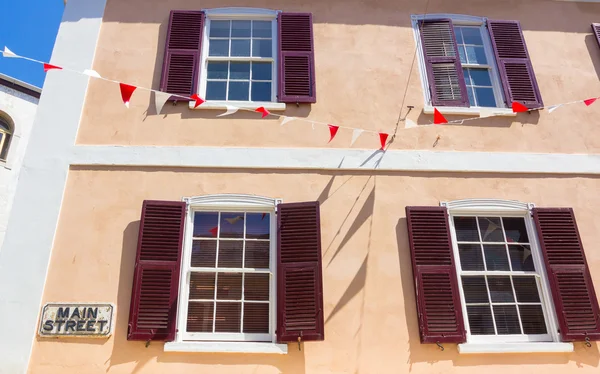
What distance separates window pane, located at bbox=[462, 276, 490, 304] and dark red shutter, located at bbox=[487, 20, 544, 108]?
2689 millimetres

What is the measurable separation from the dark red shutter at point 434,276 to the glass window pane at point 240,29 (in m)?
3.70

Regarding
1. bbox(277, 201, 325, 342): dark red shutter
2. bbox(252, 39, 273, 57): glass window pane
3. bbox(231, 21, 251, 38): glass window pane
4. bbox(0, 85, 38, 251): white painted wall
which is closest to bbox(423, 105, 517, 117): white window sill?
bbox(277, 201, 325, 342): dark red shutter

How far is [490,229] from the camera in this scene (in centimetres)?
599

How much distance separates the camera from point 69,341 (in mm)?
5156

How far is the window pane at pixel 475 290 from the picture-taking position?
5590 millimetres

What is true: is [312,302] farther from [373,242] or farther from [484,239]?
[484,239]

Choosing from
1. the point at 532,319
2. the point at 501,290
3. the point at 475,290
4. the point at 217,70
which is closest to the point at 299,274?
the point at 475,290

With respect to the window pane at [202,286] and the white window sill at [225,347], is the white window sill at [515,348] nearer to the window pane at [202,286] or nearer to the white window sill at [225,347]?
the white window sill at [225,347]

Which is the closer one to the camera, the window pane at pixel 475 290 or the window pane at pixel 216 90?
the window pane at pixel 475 290

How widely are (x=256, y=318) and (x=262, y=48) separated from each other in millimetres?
4009

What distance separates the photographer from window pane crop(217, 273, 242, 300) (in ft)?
18.1

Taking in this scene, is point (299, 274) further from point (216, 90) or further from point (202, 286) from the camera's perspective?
point (216, 90)

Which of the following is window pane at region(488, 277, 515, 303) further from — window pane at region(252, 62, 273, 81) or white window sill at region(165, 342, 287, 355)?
window pane at region(252, 62, 273, 81)

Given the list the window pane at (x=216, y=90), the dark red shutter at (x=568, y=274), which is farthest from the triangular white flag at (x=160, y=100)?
the dark red shutter at (x=568, y=274)
